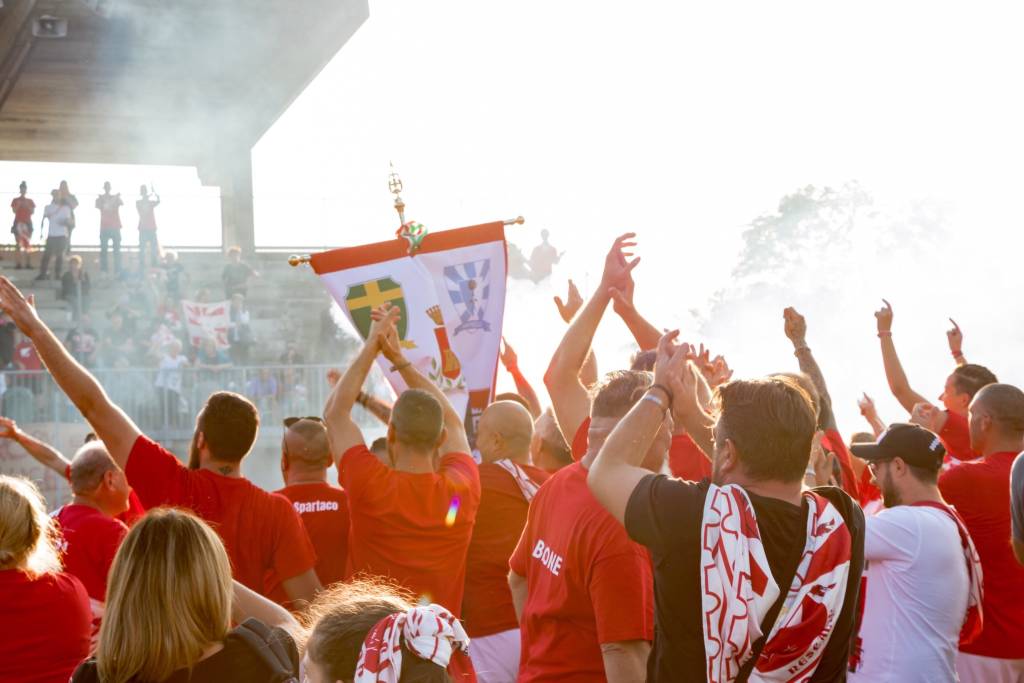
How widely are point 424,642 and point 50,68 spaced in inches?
926

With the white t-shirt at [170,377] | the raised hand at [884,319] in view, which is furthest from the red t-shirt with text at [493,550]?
the white t-shirt at [170,377]

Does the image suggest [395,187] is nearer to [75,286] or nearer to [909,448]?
[909,448]

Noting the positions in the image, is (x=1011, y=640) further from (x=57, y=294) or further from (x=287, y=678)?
(x=57, y=294)

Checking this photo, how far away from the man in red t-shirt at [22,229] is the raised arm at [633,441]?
67.1 feet

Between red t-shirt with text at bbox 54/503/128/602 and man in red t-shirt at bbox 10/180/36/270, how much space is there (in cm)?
1825

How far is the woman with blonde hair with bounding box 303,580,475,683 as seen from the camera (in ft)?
8.50

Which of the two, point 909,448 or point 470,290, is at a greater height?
point 470,290

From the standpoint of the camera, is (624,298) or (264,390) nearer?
(624,298)

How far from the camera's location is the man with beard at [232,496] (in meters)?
4.29

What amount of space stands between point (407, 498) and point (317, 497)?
2.93 feet

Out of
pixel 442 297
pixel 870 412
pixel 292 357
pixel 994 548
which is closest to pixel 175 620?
pixel 994 548

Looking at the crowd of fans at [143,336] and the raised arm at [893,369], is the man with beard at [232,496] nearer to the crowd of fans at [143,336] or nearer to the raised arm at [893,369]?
the raised arm at [893,369]

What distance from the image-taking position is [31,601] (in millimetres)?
3865

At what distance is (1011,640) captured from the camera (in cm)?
509
